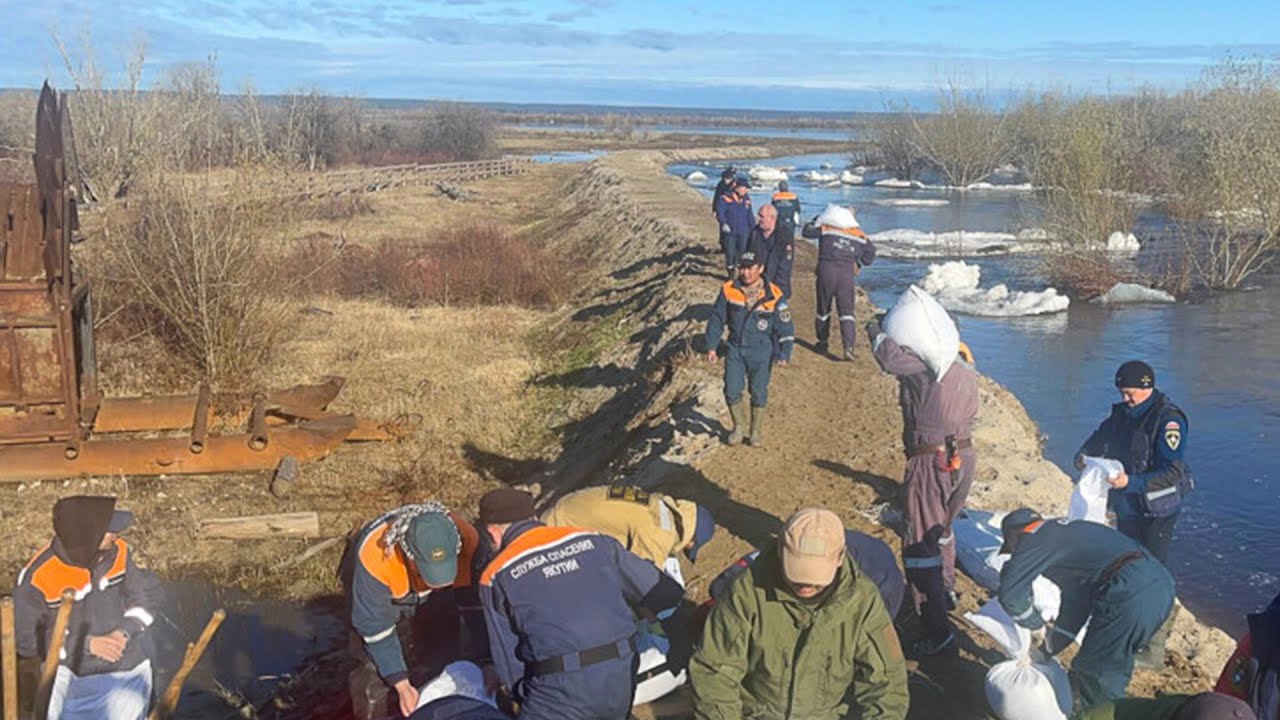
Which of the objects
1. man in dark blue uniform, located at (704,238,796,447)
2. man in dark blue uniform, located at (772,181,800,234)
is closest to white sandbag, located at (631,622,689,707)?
man in dark blue uniform, located at (704,238,796,447)

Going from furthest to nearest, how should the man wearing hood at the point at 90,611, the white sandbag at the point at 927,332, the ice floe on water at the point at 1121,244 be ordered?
the ice floe on water at the point at 1121,244 → the white sandbag at the point at 927,332 → the man wearing hood at the point at 90,611

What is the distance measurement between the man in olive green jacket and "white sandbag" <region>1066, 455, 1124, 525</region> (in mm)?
2196

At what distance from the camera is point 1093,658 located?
464 centimetres

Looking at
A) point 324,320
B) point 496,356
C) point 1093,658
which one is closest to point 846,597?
point 1093,658

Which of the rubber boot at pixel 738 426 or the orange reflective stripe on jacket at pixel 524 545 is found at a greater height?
the orange reflective stripe on jacket at pixel 524 545

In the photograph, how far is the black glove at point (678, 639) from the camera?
5398mm

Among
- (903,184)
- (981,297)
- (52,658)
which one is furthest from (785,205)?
(903,184)

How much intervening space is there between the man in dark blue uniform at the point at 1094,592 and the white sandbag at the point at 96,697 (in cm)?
386

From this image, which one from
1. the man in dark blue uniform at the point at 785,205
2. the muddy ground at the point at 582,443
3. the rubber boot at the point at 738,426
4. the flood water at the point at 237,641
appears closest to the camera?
the flood water at the point at 237,641

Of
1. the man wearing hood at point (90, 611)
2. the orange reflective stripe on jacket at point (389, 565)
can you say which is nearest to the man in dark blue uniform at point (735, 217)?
the orange reflective stripe on jacket at point (389, 565)

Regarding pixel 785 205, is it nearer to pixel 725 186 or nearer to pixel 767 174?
pixel 725 186

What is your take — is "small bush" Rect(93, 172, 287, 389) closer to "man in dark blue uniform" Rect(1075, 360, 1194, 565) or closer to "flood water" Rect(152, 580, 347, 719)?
"flood water" Rect(152, 580, 347, 719)

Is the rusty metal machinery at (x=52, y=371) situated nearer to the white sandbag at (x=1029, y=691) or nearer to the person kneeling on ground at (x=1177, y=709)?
the white sandbag at (x=1029, y=691)

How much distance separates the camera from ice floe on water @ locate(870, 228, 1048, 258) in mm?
29406
